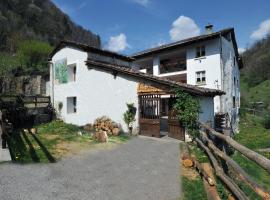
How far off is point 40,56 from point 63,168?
38.9 metres

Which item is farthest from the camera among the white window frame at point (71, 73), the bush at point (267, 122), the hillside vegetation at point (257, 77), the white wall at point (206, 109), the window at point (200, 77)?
the hillside vegetation at point (257, 77)

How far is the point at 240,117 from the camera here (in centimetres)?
3219

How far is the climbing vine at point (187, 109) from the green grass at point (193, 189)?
5794 millimetres

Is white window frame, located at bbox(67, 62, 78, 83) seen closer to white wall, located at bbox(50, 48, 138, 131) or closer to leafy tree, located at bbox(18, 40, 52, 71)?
white wall, located at bbox(50, 48, 138, 131)

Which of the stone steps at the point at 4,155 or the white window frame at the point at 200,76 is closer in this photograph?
the stone steps at the point at 4,155

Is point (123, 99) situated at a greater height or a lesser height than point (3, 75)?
lesser

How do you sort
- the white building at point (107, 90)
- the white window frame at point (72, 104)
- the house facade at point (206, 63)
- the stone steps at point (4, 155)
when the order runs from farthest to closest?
1. the house facade at point (206, 63)
2. the white window frame at point (72, 104)
3. the white building at point (107, 90)
4. the stone steps at point (4, 155)

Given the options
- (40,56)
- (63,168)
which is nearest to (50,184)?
(63,168)

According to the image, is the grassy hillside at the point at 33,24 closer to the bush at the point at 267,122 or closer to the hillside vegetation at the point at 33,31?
the hillside vegetation at the point at 33,31

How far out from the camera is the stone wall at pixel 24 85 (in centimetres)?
3072

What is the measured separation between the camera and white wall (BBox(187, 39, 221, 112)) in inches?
899

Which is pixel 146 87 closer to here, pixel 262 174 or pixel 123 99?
pixel 123 99

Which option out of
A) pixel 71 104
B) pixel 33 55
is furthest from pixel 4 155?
pixel 33 55

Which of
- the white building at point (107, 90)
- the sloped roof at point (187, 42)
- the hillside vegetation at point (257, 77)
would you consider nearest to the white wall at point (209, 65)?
Answer: the sloped roof at point (187, 42)
